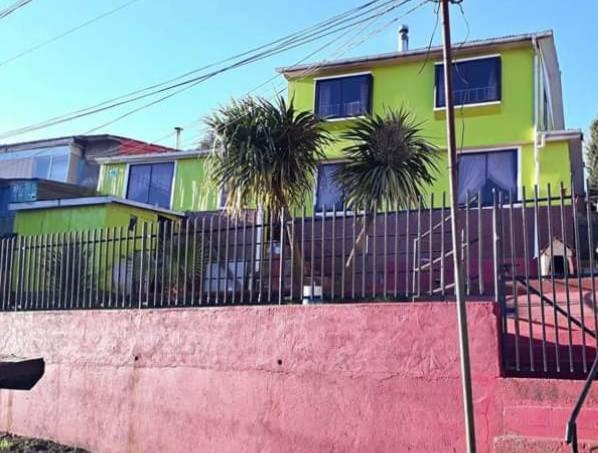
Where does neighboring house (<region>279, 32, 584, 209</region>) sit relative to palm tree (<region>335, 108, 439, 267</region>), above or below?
above

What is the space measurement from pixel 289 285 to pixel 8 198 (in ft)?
47.5

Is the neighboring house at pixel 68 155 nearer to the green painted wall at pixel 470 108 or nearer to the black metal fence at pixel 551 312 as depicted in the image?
the green painted wall at pixel 470 108

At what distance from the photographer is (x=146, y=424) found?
25.8 ft

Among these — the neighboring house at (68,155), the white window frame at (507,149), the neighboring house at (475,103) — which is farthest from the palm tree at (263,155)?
the neighboring house at (68,155)

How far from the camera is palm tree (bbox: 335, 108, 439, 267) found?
1055cm

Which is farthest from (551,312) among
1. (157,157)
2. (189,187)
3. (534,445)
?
(157,157)

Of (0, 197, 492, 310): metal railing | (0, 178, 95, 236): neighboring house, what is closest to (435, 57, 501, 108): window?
(0, 197, 492, 310): metal railing

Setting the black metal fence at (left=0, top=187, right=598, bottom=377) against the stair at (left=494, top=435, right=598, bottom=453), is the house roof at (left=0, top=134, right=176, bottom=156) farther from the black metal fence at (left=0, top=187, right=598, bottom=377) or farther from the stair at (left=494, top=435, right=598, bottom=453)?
the stair at (left=494, top=435, right=598, bottom=453)

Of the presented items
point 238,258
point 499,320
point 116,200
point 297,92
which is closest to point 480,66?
point 297,92

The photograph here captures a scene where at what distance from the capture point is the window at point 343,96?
17266mm

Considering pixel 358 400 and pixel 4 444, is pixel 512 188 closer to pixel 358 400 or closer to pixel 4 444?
pixel 358 400

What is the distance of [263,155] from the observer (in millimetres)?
10109

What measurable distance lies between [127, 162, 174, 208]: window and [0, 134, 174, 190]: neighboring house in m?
6.32

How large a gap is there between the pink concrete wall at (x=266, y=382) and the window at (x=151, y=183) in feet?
35.2
